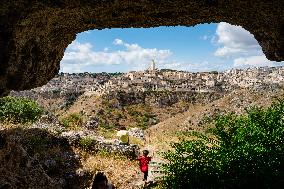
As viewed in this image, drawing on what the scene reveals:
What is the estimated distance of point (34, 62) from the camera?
11266 mm

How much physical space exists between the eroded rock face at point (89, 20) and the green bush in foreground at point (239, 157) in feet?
14.4

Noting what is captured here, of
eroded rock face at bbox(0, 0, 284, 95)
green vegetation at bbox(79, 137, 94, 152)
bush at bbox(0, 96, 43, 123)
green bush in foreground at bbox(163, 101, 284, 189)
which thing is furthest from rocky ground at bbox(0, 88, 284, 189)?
bush at bbox(0, 96, 43, 123)

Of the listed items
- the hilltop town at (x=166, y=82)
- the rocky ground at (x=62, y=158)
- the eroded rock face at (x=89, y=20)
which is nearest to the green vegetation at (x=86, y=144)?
the rocky ground at (x=62, y=158)

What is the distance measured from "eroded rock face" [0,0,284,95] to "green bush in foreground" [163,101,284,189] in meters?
4.39

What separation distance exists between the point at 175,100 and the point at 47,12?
12908 cm

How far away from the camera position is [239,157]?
14273mm

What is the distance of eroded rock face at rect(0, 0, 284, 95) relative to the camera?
816 cm

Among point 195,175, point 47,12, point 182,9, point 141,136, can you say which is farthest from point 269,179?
point 141,136

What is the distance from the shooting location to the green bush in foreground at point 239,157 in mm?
13868

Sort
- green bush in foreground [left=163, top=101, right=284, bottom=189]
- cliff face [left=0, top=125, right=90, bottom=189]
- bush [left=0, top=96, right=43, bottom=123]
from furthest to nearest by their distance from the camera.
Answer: bush [left=0, top=96, right=43, bottom=123] < cliff face [left=0, top=125, right=90, bottom=189] < green bush in foreground [left=163, top=101, right=284, bottom=189]

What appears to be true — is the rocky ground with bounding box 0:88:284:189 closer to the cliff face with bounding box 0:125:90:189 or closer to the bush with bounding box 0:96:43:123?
the cliff face with bounding box 0:125:90:189

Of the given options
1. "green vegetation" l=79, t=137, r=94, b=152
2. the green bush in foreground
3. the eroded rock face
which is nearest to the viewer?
the eroded rock face

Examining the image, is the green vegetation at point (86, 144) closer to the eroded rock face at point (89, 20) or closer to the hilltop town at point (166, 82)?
the eroded rock face at point (89, 20)

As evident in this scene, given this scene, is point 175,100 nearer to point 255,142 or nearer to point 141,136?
point 141,136
